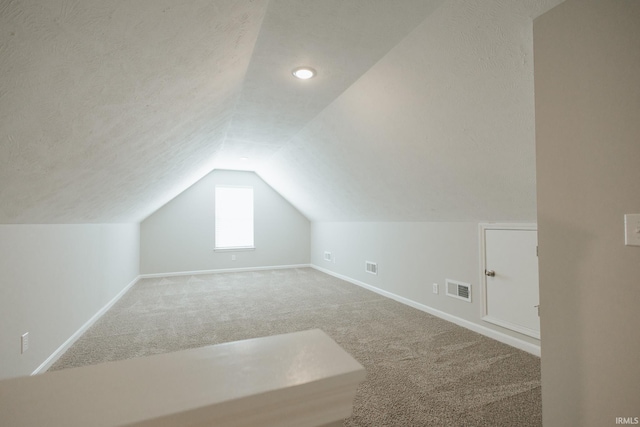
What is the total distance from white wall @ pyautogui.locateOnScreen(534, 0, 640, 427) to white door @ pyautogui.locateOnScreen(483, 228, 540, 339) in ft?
5.12

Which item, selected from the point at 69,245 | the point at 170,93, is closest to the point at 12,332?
the point at 69,245

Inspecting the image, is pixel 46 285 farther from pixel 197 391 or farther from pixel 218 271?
pixel 218 271

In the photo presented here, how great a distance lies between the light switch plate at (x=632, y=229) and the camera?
1.08 metres

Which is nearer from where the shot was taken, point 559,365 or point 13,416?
point 13,416

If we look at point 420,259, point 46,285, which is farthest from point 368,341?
point 46,285

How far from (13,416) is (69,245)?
130 inches

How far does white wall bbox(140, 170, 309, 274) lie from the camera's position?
21.4 ft

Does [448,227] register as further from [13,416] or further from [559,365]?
[13,416]

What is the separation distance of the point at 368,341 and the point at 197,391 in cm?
279

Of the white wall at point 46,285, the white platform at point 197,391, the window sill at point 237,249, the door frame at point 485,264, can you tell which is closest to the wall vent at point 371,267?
the door frame at point 485,264

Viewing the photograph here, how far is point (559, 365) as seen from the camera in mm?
1313

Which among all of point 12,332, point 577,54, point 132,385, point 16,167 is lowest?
point 12,332

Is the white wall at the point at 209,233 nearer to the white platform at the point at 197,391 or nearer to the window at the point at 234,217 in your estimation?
the window at the point at 234,217

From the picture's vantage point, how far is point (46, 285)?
2465 mm
